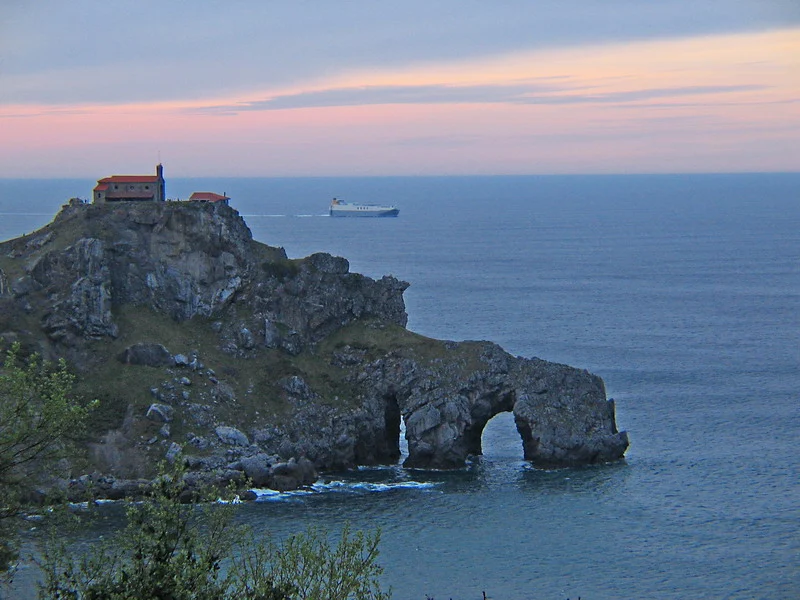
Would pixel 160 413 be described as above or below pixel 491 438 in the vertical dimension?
above

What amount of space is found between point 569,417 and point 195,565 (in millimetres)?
59291

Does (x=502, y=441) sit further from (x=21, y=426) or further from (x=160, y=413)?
(x=21, y=426)

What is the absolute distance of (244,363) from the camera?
308 ft

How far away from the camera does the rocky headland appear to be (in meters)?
85.7

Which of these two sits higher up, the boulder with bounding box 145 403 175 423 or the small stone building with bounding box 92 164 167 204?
the small stone building with bounding box 92 164 167 204

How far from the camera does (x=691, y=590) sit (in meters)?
63.6

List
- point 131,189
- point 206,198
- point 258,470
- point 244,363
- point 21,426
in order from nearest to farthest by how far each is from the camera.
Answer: point 21,426
point 258,470
point 244,363
point 131,189
point 206,198

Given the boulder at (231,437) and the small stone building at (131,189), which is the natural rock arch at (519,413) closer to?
the boulder at (231,437)

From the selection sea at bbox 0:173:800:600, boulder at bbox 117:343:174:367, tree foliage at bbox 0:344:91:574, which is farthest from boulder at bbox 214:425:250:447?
tree foliage at bbox 0:344:91:574

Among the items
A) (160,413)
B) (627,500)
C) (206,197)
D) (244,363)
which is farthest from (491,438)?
(206,197)

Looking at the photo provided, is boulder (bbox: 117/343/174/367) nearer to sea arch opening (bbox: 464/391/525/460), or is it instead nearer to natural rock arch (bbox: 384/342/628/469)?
natural rock arch (bbox: 384/342/628/469)

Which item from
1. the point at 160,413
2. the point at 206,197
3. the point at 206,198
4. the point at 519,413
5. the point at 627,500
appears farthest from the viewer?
the point at 206,197

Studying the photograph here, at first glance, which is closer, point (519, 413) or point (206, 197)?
point (519, 413)

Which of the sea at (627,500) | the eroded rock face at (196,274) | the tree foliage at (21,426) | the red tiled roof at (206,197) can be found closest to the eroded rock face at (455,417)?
the sea at (627,500)
